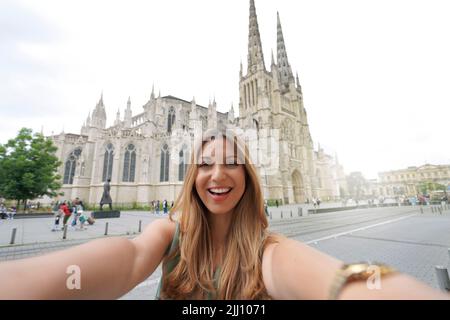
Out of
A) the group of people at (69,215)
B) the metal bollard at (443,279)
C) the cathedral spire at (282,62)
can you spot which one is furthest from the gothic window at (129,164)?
the cathedral spire at (282,62)

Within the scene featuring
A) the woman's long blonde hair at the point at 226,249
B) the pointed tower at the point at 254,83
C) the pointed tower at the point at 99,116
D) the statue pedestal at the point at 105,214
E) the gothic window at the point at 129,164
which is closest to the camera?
the woman's long blonde hair at the point at 226,249

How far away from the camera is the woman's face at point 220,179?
1.09 m

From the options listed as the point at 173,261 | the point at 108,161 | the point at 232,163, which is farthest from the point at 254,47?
the point at 173,261

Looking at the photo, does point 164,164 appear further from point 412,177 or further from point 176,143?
point 412,177

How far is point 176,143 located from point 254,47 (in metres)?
26.7

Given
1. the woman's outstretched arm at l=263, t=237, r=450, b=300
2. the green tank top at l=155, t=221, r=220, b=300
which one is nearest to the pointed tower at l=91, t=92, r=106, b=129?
the green tank top at l=155, t=221, r=220, b=300

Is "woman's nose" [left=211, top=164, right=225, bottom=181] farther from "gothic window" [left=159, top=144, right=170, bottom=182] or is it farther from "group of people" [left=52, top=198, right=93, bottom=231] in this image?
"gothic window" [left=159, top=144, right=170, bottom=182]

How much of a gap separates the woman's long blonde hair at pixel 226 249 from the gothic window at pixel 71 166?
100ft

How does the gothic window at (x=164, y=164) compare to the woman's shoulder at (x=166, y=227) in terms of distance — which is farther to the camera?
the gothic window at (x=164, y=164)

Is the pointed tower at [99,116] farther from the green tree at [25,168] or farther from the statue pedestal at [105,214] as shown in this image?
the statue pedestal at [105,214]

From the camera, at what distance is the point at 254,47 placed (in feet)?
Answer: 120

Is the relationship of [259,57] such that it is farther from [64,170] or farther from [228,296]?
[228,296]

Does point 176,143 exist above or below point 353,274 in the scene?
above

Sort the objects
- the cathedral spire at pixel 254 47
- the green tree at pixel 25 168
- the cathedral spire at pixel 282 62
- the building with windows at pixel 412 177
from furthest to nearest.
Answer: the cathedral spire at pixel 282 62 < the building with windows at pixel 412 177 < the cathedral spire at pixel 254 47 < the green tree at pixel 25 168
